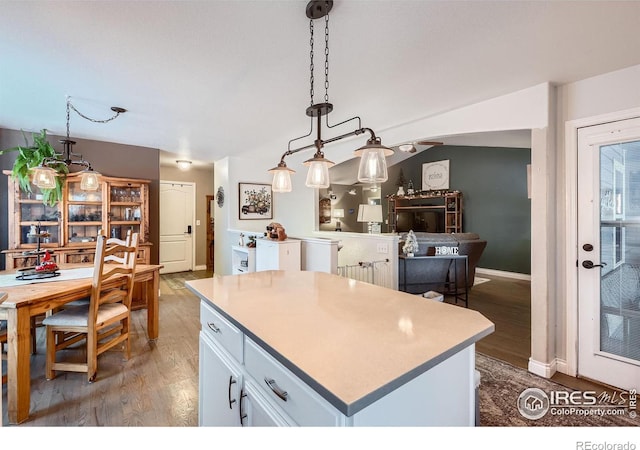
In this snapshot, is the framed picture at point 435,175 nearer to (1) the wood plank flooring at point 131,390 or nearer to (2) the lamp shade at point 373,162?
(1) the wood plank flooring at point 131,390

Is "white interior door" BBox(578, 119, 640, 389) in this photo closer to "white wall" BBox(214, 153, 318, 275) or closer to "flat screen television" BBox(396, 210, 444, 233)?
"white wall" BBox(214, 153, 318, 275)

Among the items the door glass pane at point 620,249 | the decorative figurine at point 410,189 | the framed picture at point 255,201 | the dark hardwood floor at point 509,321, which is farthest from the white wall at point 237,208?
the door glass pane at point 620,249

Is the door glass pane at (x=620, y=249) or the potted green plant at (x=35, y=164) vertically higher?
the potted green plant at (x=35, y=164)

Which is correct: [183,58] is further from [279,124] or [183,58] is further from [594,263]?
[594,263]

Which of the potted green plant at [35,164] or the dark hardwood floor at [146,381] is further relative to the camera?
the potted green plant at [35,164]

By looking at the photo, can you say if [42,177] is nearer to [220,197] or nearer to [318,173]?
[318,173]

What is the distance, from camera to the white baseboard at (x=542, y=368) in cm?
239

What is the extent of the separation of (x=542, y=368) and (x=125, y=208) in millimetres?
5047

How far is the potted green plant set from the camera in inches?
133

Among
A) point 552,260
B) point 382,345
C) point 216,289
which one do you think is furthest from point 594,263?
point 216,289

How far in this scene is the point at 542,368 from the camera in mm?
2404

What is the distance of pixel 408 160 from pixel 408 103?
5.85 meters

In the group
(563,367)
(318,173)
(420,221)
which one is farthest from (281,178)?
(420,221)
